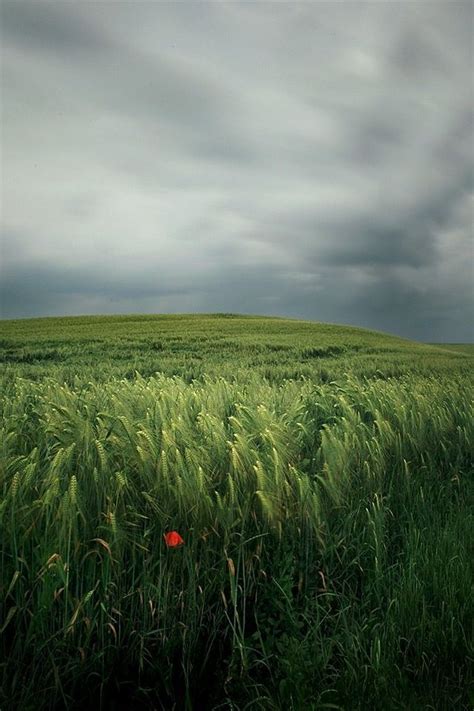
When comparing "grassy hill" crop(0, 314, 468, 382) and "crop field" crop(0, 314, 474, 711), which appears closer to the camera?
"crop field" crop(0, 314, 474, 711)

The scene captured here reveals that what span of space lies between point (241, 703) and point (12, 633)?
40.6 inches

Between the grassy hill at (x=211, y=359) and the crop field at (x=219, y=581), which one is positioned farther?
the grassy hill at (x=211, y=359)

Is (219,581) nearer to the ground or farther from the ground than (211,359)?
nearer to the ground

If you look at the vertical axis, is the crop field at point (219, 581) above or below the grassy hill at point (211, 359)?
below

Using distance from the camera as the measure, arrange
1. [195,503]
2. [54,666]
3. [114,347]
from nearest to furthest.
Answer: [54,666], [195,503], [114,347]

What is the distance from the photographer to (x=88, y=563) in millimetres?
2674

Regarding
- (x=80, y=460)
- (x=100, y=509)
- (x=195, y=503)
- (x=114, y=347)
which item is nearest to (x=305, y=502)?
(x=195, y=503)

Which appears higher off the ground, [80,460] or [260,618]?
[80,460]

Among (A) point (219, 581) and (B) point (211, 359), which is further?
(B) point (211, 359)

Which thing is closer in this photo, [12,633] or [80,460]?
[12,633]

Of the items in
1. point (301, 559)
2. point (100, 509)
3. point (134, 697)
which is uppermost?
point (100, 509)

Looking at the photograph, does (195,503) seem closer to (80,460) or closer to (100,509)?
(100,509)

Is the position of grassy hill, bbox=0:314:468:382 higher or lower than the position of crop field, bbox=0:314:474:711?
higher

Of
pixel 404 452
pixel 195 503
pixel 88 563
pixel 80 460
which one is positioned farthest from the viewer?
pixel 404 452
